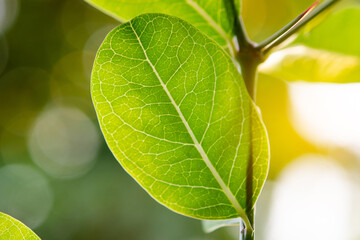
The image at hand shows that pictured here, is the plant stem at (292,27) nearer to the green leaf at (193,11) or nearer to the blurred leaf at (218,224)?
the green leaf at (193,11)

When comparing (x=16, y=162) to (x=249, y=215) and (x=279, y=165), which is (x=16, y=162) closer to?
(x=279, y=165)

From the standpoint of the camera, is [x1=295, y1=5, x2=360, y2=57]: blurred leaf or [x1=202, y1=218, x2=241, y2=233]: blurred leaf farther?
[x1=295, y1=5, x2=360, y2=57]: blurred leaf

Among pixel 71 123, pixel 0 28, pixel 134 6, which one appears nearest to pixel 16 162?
pixel 71 123

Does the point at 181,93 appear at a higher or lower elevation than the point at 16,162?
higher

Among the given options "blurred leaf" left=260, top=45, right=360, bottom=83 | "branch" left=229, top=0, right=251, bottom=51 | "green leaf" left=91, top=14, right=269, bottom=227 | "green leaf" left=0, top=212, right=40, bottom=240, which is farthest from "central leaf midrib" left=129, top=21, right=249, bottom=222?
"blurred leaf" left=260, top=45, right=360, bottom=83

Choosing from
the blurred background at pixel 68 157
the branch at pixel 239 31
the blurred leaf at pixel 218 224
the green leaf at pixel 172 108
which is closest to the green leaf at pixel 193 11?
the branch at pixel 239 31

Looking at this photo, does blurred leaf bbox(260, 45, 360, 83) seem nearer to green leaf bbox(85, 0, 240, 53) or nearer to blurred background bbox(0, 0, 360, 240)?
green leaf bbox(85, 0, 240, 53)
